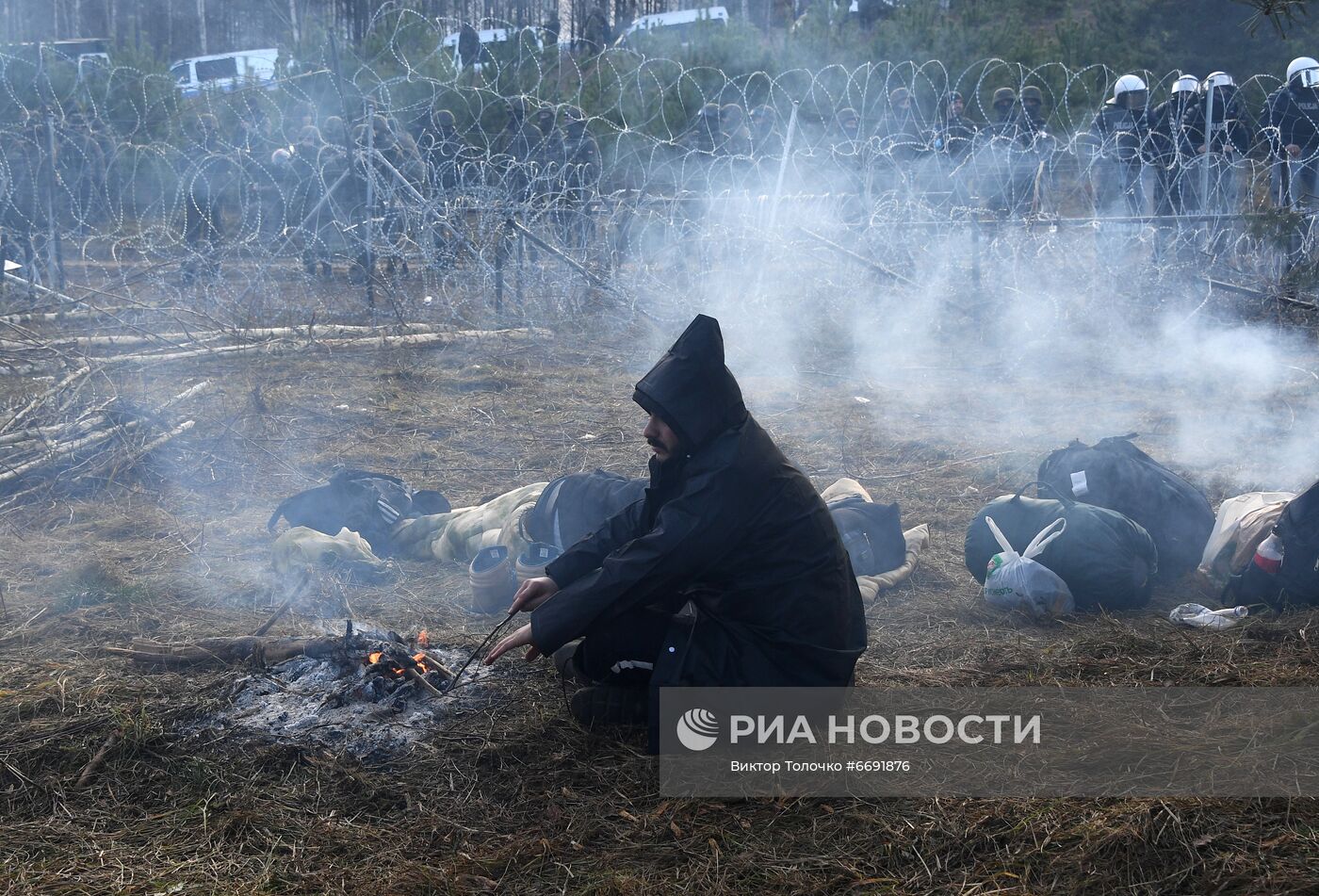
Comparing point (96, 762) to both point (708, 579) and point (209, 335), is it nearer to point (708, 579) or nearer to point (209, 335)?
point (708, 579)

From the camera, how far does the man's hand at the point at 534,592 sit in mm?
3180

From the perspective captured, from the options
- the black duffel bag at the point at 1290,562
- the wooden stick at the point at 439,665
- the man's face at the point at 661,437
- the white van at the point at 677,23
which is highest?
the white van at the point at 677,23

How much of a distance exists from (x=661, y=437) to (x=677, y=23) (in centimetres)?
2211

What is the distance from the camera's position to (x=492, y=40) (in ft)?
67.9

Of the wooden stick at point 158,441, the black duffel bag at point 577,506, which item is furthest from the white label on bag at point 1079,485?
the wooden stick at point 158,441

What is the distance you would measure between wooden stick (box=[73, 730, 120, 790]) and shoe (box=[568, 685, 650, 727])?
133 centimetres

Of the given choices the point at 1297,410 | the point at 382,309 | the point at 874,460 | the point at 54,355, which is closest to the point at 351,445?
the point at 54,355

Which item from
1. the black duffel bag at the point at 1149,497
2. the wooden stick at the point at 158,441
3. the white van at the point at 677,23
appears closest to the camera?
the black duffel bag at the point at 1149,497

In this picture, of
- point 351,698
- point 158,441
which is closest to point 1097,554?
point 351,698

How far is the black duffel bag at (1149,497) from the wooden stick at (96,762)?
12.6 ft

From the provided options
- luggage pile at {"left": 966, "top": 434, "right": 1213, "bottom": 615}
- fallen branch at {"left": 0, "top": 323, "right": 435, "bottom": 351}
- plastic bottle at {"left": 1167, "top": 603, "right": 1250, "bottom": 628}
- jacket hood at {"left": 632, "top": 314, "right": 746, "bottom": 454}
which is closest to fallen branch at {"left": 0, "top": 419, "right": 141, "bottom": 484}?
fallen branch at {"left": 0, "top": 323, "right": 435, "bottom": 351}

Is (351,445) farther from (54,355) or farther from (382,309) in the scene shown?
(382,309)

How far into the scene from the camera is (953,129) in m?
10.2

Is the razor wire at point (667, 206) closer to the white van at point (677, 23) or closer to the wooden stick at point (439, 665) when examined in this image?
the wooden stick at point (439, 665)
